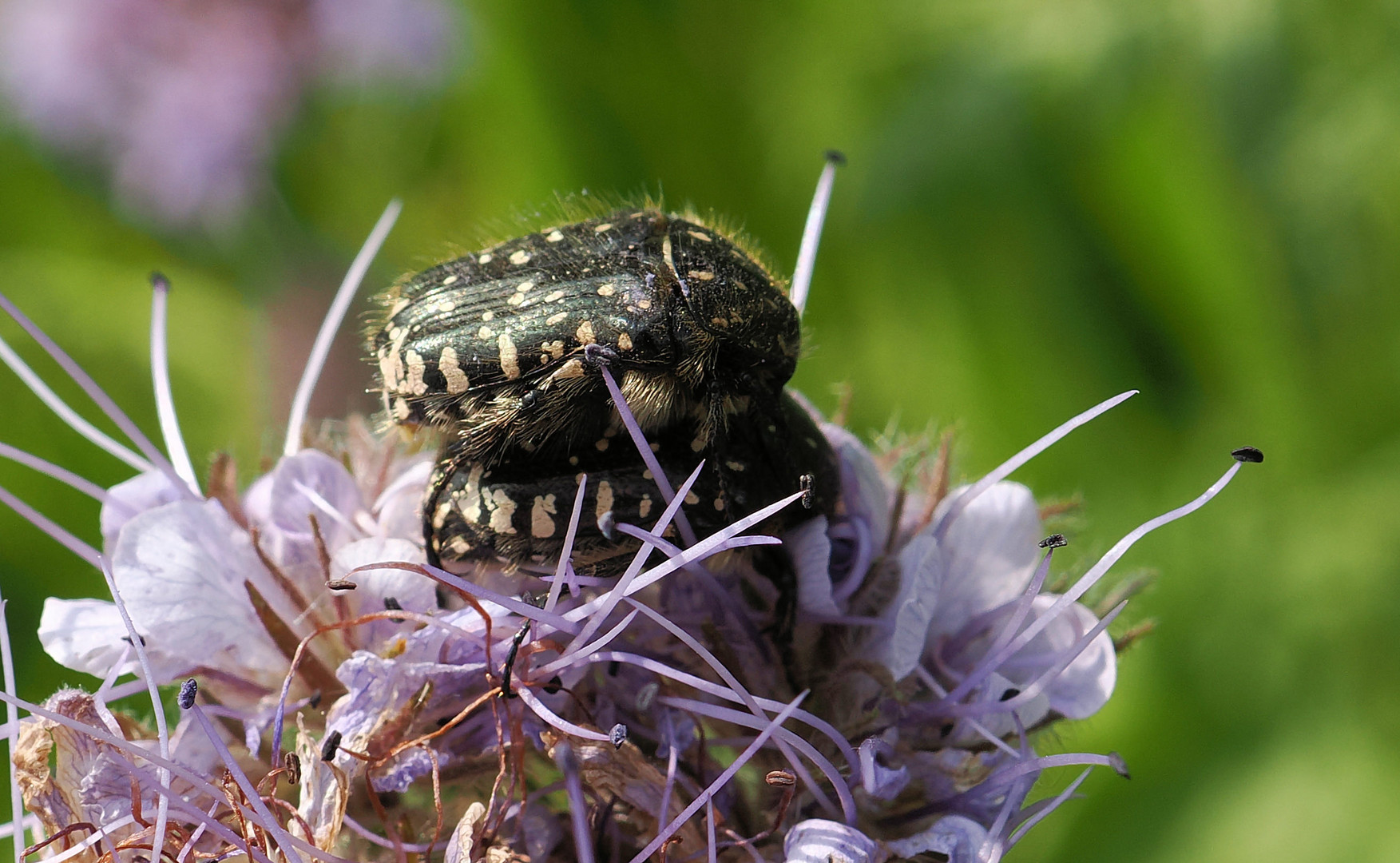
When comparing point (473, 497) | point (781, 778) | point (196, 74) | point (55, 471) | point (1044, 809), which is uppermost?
point (196, 74)

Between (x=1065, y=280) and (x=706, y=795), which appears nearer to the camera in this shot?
(x=706, y=795)

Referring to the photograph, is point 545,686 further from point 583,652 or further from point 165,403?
point 165,403

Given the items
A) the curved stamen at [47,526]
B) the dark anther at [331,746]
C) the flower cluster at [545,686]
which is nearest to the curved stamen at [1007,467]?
the flower cluster at [545,686]

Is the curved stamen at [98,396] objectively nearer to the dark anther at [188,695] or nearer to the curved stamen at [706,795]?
the dark anther at [188,695]

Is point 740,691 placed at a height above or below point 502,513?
below

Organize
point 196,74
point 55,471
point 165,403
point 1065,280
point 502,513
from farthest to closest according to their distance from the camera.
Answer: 1. point 196,74
2. point 1065,280
3. point 165,403
4. point 55,471
5. point 502,513

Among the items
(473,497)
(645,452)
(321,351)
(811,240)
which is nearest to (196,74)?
(321,351)

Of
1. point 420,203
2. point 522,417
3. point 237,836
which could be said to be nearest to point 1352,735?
point 522,417

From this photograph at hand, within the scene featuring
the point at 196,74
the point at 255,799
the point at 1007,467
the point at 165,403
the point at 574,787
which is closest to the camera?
the point at 574,787
